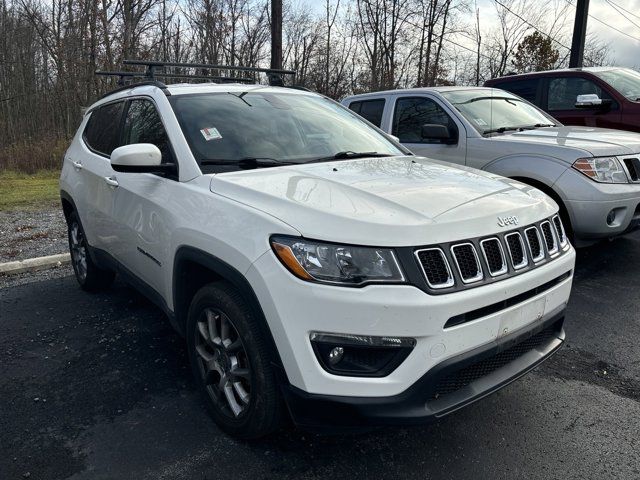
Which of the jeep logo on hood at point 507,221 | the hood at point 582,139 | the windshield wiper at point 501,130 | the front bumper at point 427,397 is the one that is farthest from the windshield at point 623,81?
the front bumper at point 427,397

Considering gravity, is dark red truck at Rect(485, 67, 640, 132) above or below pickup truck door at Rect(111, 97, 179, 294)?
above

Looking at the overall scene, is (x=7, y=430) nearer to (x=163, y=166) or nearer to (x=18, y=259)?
(x=163, y=166)

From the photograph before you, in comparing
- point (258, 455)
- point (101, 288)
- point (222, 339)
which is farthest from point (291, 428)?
point (101, 288)

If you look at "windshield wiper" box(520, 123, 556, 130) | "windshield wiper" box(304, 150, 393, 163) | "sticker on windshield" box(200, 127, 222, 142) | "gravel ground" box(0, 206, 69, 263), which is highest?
"windshield wiper" box(520, 123, 556, 130)

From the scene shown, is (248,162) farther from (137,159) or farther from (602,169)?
(602,169)

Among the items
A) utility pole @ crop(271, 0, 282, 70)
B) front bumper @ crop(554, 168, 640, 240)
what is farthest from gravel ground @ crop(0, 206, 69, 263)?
utility pole @ crop(271, 0, 282, 70)

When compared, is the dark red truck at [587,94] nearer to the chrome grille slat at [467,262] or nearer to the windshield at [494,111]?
the windshield at [494,111]

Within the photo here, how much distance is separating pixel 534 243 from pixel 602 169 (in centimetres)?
270

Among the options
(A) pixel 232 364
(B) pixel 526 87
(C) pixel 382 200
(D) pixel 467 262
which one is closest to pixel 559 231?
(D) pixel 467 262

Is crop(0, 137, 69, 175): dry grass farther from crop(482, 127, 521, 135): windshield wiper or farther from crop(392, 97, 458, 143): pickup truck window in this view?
crop(482, 127, 521, 135): windshield wiper

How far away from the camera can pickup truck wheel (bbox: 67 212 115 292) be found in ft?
15.0

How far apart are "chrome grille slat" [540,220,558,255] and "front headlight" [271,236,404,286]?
1.02 meters

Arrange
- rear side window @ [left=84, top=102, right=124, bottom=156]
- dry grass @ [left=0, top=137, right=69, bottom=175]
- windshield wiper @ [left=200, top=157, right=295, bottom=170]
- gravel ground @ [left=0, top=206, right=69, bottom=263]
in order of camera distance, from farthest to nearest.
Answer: dry grass @ [left=0, top=137, right=69, bottom=175], gravel ground @ [left=0, top=206, right=69, bottom=263], rear side window @ [left=84, top=102, right=124, bottom=156], windshield wiper @ [left=200, top=157, right=295, bottom=170]

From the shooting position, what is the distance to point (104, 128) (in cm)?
427
